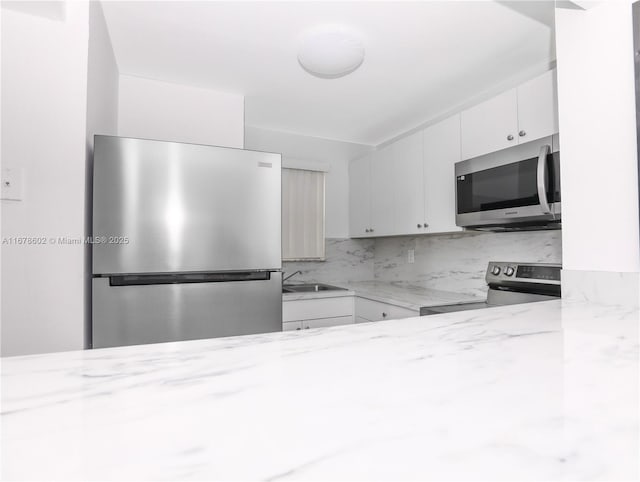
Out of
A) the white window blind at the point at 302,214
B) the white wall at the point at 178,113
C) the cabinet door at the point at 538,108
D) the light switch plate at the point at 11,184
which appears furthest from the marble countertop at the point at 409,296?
the light switch plate at the point at 11,184

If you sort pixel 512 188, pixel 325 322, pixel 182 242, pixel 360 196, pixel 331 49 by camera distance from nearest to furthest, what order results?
pixel 182 242, pixel 331 49, pixel 512 188, pixel 325 322, pixel 360 196

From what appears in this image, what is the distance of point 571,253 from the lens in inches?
46.8

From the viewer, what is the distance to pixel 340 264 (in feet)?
11.7

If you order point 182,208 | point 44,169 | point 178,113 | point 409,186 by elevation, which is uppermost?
→ point 178,113

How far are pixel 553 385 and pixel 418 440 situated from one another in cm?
24

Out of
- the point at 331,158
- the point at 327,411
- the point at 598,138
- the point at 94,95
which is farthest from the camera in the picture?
the point at 331,158

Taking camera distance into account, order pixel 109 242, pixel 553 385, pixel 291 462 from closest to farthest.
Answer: pixel 291 462 → pixel 553 385 → pixel 109 242

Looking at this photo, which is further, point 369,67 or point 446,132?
point 446,132

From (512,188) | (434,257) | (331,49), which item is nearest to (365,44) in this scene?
(331,49)

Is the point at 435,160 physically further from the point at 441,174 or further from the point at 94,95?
the point at 94,95

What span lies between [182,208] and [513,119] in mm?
1806

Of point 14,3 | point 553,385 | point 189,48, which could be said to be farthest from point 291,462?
point 189,48

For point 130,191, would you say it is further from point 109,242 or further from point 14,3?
point 14,3

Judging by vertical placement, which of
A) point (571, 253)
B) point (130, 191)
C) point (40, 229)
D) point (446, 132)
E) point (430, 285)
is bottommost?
point (430, 285)
